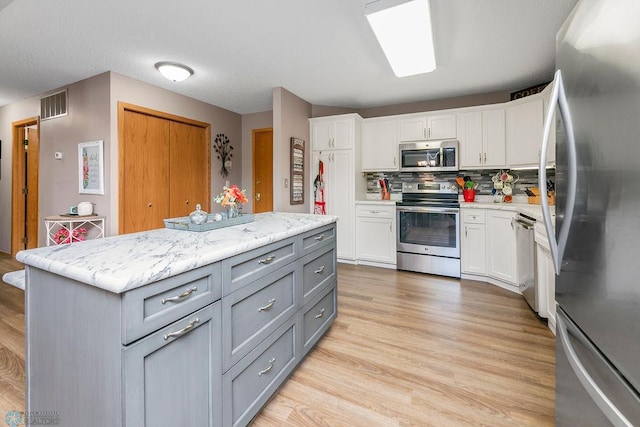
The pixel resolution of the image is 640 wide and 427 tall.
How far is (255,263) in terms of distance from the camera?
135 cm

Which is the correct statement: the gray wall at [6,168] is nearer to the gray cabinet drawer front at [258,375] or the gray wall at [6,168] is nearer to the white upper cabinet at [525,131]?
the gray cabinet drawer front at [258,375]

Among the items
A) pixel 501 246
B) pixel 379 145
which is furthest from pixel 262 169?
pixel 501 246

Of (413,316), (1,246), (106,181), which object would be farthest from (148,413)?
(1,246)

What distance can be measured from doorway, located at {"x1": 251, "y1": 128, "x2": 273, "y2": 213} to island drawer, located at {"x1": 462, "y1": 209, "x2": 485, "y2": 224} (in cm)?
303

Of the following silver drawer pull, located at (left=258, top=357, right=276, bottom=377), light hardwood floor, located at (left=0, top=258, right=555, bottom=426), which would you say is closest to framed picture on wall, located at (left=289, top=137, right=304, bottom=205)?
light hardwood floor, located at (left=0, top=258, right=555, bottom=426)

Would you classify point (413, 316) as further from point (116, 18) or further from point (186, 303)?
point (116, 18)

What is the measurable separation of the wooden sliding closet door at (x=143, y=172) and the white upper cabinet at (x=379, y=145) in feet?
9.31

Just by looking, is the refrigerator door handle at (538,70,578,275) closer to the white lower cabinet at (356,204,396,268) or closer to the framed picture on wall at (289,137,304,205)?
the white lower cabinet at (356,204,396,268)

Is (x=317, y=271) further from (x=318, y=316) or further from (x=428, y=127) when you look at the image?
(x=428, y=127)

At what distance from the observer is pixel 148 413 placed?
87 centimetres

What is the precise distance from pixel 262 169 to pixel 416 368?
4.04 metres

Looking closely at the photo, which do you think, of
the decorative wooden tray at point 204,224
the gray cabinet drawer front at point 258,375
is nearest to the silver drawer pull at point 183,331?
the gray cabinet drawer front at point 258,375

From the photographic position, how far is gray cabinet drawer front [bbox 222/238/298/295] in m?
1.18

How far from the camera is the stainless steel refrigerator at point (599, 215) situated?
654mm
